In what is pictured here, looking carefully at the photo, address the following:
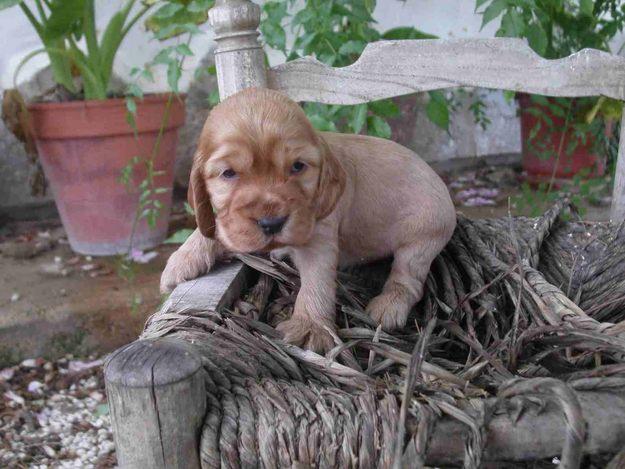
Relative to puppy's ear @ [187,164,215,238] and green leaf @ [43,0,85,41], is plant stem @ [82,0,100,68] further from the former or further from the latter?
puppy's ear @ [187,164,215,238]

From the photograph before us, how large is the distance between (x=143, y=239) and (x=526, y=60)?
6.06ft

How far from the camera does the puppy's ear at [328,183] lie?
102cm

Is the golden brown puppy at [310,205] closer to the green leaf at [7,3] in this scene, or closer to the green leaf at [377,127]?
the green leaf at [377,127]

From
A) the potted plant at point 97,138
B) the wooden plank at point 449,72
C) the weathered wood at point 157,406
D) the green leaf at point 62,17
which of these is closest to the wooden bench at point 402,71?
the wooden plank at point 449,72

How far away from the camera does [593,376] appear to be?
0.82 meters

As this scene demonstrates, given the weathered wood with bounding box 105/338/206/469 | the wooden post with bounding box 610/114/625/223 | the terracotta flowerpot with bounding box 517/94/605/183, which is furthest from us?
the terracotta flowerpot with bounding box 517/94/605/183

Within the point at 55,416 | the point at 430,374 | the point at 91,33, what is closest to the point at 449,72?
the point at 430,374

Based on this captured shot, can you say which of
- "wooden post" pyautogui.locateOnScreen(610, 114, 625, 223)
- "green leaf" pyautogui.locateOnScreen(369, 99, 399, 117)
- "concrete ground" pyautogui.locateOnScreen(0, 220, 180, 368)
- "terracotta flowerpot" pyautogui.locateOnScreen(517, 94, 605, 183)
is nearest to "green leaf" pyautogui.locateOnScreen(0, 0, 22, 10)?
"concrete ground" pyautogui.locateOnScreen(0, 220, 180, 368)

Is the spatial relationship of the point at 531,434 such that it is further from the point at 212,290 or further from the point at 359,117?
the point at 359,117

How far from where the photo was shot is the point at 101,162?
262 centimetres

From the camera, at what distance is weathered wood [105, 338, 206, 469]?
0.71 metres

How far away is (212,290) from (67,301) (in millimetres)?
1472

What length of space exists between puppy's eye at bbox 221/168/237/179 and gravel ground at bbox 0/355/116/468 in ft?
3.60

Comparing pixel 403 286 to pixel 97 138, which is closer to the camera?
pixel 403 286
